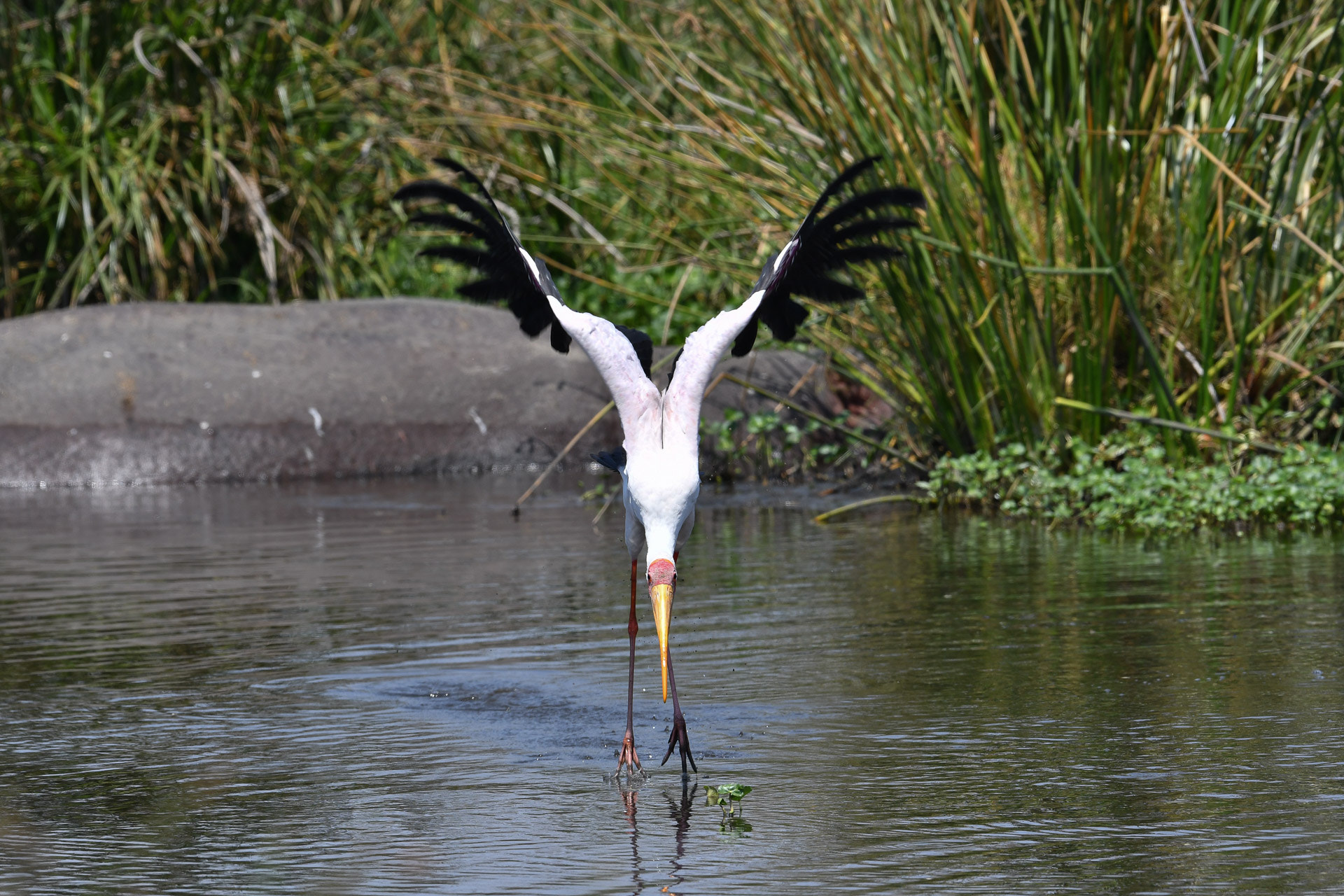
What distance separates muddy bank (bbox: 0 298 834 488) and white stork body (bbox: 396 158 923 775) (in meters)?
5.75

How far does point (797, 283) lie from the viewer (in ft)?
17.1

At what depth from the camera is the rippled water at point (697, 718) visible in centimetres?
342

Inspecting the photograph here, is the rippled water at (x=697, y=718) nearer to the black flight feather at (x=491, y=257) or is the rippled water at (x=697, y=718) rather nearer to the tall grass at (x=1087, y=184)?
the tall grass at (x=1087, y=184)

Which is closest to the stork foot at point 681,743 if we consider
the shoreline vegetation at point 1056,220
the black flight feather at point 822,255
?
the black flight feather at point 822,255

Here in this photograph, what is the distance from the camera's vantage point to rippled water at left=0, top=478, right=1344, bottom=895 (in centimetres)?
342

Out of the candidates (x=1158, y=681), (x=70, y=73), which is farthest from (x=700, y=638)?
(x=70, y=73)

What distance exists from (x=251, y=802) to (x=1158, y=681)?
2.34m

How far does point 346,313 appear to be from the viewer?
12352 mm

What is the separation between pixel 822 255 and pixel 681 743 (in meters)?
1.62

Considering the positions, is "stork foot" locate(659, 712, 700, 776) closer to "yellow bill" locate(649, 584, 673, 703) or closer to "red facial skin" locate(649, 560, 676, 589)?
"yellow bill" locate(649, 584, 673, 703)

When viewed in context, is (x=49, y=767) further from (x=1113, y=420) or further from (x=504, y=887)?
(x=1113, y=420)

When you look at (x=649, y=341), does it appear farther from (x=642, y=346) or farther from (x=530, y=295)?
(x=530, y=295)

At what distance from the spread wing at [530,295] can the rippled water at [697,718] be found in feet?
2.78

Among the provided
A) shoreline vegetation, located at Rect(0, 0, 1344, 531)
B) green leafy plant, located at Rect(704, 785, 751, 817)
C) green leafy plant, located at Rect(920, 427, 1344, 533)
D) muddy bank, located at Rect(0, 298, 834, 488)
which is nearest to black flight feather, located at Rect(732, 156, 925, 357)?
green leafy plant, located at Rect(704, 785, 751, 817)
